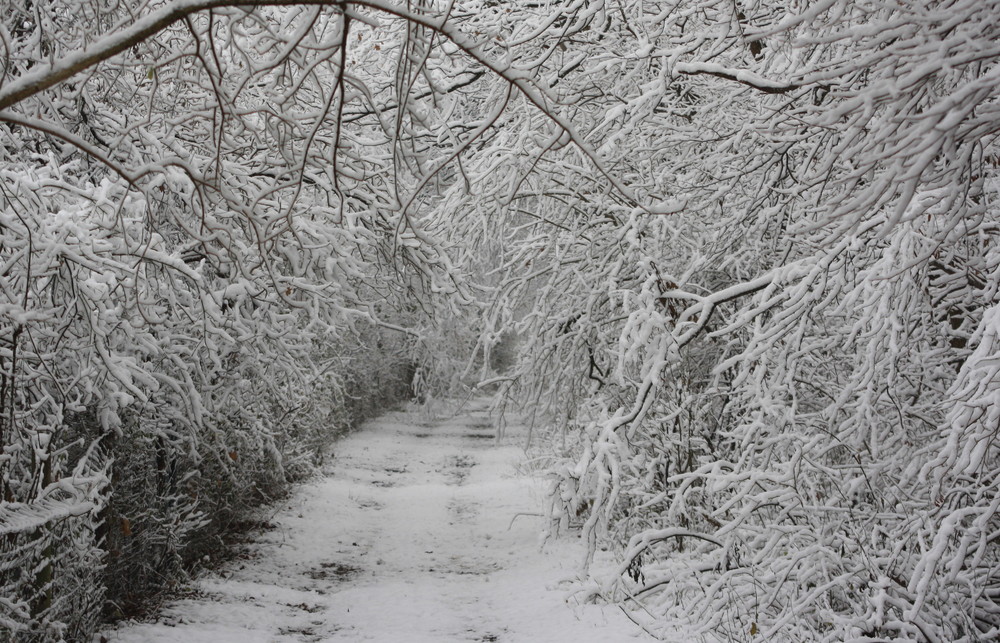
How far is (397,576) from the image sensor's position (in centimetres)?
893

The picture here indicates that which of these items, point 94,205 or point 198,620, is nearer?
point 94,205

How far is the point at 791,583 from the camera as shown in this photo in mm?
5035

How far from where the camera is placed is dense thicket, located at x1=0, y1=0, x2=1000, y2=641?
8.96ft

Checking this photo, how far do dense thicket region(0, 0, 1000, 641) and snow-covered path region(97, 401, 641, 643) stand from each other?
31.0 inches

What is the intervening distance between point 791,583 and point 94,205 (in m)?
4.86

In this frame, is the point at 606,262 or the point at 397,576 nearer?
the point at 606,262

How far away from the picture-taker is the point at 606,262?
281 inches

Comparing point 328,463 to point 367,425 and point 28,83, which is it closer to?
point 367,425

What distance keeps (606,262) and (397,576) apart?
4.31m

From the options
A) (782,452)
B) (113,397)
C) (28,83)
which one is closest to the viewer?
(28,83)

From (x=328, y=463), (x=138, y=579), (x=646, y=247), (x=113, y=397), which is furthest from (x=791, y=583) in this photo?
(x=328, y=463)

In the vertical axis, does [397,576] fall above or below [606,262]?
below

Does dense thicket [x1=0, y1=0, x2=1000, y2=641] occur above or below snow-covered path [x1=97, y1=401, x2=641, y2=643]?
above

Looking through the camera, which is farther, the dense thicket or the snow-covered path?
the snow-covered path
